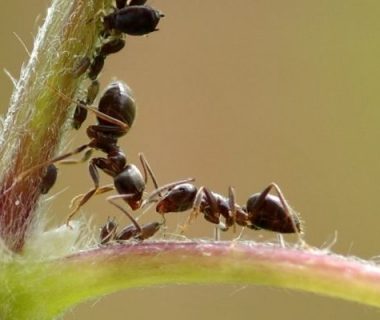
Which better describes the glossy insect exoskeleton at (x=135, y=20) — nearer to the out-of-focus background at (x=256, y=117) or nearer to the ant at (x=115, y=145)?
the ant at (x=115, y=145)

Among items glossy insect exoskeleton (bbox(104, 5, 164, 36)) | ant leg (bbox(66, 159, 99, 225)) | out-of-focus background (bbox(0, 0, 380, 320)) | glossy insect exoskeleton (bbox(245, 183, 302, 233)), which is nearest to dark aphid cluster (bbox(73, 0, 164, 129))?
glossy insect exoskeleton (bbox(104, 5, 164, 36))

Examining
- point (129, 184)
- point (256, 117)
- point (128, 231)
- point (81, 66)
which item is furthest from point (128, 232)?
point (256, 117)

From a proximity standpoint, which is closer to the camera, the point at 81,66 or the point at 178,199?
the point at 81,66

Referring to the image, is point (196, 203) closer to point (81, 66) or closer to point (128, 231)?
point (128, 231)

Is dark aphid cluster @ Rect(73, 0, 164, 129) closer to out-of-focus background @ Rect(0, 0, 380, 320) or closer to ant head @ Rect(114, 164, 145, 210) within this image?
ant head @ Rect(114, 164, 145, 210)

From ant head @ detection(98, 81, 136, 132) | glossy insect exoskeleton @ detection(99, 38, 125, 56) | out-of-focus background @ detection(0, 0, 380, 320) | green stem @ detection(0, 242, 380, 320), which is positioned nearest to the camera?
green stem @ detection(0, 242, 380, 320)
